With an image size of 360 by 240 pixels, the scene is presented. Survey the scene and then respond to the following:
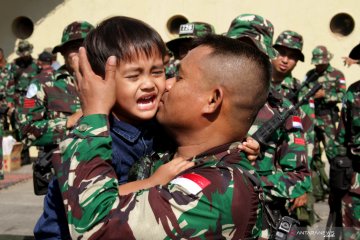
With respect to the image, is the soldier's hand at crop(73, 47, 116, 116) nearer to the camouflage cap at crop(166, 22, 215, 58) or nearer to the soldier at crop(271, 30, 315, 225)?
the camouflage cap at crop(166, 22, 215, 58)

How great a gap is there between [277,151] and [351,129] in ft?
4.95

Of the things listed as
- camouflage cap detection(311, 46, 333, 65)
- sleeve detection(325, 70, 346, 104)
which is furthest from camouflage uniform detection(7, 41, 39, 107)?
sleeve detection(325, 70, 346, 104)

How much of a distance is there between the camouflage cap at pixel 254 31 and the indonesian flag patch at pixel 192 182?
5.74 feet

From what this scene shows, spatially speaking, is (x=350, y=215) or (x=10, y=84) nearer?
(x=350, y=215)

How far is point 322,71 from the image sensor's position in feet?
26.6

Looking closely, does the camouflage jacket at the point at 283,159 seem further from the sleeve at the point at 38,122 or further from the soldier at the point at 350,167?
the sleeve at the point at 38,122

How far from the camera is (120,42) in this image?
173 cm

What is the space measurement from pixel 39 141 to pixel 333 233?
2.52 meters

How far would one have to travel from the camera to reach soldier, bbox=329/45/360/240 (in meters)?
4.30

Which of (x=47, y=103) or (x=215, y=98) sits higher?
(x=215, y=98)

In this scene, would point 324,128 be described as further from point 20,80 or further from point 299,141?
point 20,80

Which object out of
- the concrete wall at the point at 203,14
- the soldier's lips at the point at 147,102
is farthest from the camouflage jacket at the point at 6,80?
the soldier's lips at the point at 147,102

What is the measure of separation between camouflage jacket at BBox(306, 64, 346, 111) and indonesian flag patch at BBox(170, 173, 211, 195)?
266 inches

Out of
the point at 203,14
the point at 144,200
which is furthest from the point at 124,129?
the point at 203,14
